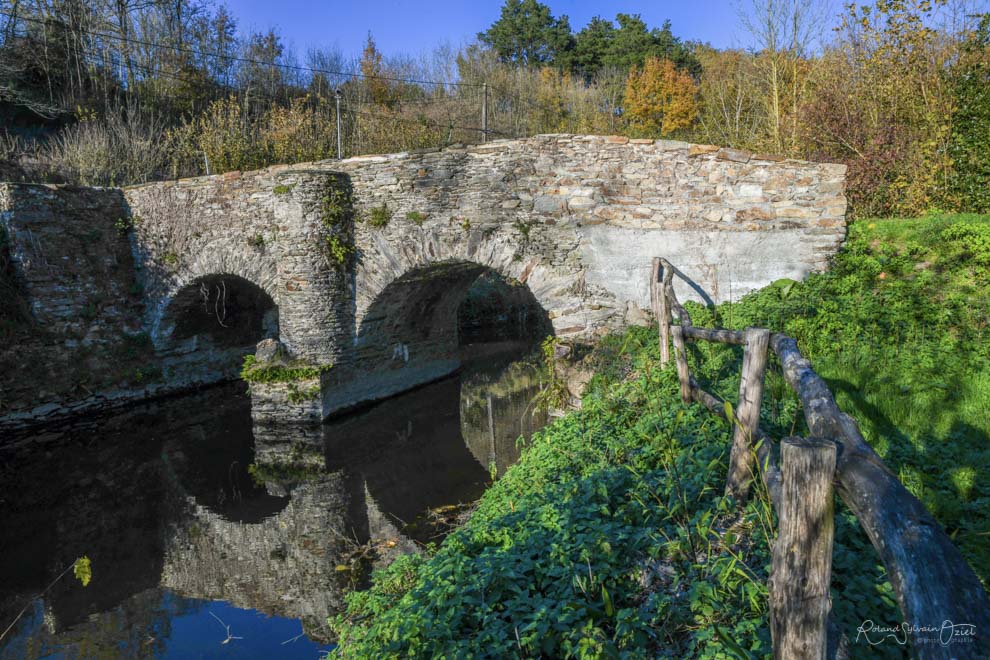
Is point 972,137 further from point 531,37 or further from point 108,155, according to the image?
point 531,37

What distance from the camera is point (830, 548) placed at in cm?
169

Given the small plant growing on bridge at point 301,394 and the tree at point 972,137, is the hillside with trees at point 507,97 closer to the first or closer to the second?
the tree at point 972,137

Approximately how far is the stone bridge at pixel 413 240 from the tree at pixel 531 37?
2216cm

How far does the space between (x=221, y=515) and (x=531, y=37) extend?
2927cm

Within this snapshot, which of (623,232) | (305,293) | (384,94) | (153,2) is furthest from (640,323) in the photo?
(153,2)

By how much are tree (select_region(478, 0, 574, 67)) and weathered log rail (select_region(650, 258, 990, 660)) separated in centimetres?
3078

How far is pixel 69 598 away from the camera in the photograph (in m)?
5.72

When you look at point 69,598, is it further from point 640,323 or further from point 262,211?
point 640,323

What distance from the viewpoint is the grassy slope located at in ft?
9.08

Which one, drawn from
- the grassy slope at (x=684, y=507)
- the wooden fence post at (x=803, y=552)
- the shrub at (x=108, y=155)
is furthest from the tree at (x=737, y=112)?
the shrub at (x=108, y=155)

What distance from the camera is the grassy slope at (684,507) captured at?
2768 mm

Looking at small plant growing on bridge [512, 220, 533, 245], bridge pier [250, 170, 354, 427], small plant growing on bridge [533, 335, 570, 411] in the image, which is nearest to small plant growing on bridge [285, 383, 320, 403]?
bridge pier [250, 170, 354, 427]

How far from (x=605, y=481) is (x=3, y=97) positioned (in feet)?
71.8

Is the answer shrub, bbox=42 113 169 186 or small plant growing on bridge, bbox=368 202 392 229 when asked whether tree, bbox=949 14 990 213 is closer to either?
small plant growing on bridge, bbox=368 202 392 229
